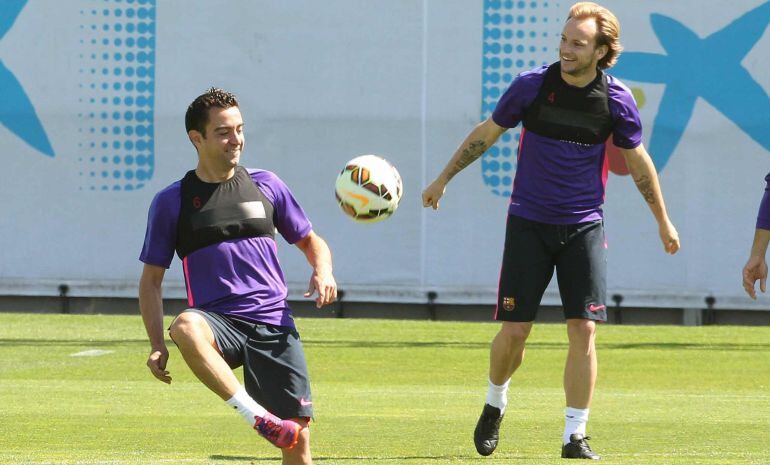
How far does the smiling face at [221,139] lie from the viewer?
6.52 m

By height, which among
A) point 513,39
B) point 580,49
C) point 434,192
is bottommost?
point 434,192

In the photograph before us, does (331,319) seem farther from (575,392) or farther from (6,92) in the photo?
(575,392)

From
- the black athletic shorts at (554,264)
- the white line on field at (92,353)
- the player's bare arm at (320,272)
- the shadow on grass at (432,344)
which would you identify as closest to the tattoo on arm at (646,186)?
the black athletic shorts at (554,264)

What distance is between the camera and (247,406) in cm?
618

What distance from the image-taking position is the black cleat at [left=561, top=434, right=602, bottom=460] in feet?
24.3

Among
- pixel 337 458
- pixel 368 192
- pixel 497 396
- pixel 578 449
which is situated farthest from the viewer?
pixel 497 396

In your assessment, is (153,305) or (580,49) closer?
(153,305)

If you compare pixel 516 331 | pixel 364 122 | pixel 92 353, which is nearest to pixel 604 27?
pixel 516 331

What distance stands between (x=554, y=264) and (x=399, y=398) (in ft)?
14.2

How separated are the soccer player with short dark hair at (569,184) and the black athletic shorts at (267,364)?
1.53 meters

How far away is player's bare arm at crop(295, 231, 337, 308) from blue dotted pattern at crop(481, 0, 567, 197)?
14295mm

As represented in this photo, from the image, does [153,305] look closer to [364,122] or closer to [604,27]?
[604,27]

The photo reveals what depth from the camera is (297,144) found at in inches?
839

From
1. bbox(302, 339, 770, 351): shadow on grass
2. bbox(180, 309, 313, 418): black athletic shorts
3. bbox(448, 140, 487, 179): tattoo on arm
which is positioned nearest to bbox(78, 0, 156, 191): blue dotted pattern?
bbox(302, 339, 770, 351): shadow on grass
